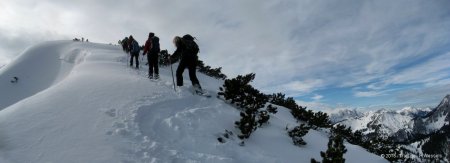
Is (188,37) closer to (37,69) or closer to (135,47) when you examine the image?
(135,47)

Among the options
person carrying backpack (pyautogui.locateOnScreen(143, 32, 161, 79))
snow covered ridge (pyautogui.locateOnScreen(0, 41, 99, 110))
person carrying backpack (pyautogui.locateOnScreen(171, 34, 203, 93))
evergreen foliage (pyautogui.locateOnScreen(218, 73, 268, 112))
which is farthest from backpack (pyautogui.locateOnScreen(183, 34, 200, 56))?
snow covered ridge (pyautogui.locateOnScreen(0, 41, 99, 110))

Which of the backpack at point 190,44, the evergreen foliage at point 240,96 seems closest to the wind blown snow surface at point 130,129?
the evergreen foliage at point 240,96

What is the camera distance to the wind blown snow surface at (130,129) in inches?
271

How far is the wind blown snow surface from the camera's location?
6.89 m

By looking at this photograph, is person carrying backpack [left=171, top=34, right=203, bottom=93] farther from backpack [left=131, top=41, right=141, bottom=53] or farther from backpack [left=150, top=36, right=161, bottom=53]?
backpack [left=131, top=41, right=141, bottom=53]

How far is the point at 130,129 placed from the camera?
26.6ft

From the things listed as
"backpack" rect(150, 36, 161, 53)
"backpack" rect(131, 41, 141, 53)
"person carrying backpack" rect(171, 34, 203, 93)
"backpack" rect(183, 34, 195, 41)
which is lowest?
"person carrying backpack" rect(171, 34, 203, 93)

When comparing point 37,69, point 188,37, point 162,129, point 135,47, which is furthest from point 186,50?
point 37,69

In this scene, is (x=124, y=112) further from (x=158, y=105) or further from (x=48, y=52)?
(x=48, y=52)

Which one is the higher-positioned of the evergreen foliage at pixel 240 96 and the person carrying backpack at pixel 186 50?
the person carrying backpack at pixel 186 50

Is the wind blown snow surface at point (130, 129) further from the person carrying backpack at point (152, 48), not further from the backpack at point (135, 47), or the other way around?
the backpack at point (135, 47)

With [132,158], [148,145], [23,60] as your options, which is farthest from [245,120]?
[23,60]

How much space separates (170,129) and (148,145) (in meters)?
1.22

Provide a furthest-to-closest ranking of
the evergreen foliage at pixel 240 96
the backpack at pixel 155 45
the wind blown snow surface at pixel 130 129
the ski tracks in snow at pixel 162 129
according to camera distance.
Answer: the backpack at pixel 155 45 < the evergreen foliage at pixel 240 96 < the ski tracks in snow at pixel 162 129 < the wind blown snow surface at pixel 130 129
